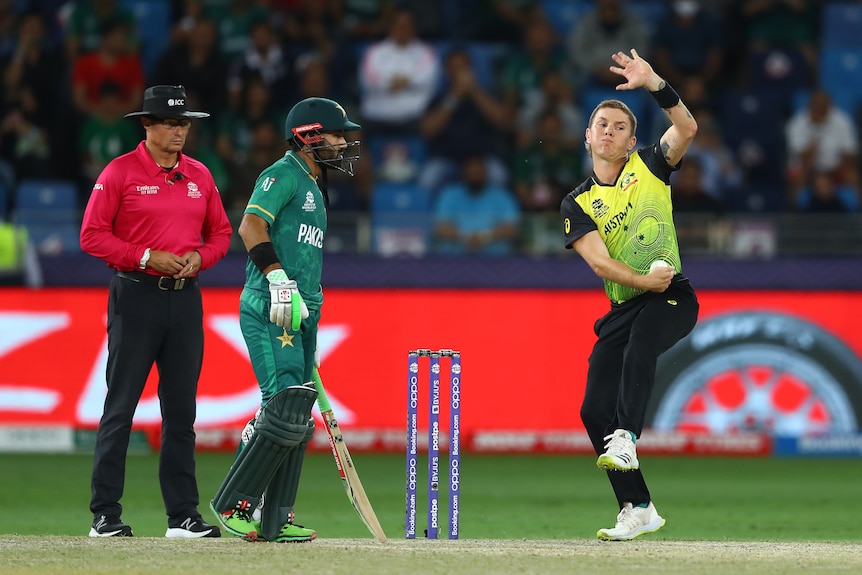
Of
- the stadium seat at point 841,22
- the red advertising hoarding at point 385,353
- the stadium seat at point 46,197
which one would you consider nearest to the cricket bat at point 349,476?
the red advertising hoarding at point 385,353

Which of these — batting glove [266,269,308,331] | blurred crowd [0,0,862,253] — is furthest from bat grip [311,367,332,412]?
blurred crowd [0,0,862,253]

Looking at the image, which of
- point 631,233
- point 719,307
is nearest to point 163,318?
point 631,233

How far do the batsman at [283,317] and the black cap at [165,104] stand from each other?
576 millimetres

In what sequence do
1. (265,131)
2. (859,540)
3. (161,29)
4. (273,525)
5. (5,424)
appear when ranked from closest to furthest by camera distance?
(273,525), (859,540), (5,424), (265,131), (161,29)

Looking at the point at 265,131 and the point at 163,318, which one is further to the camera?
the point at 265,131

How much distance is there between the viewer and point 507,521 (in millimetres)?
8703

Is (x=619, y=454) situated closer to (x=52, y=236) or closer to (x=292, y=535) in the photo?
(x=292, y=535)

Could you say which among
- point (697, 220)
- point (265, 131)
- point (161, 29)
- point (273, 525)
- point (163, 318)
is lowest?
point (273, 525)

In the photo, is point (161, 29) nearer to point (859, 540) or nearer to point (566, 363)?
point (566, 363)

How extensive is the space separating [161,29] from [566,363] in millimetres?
6347

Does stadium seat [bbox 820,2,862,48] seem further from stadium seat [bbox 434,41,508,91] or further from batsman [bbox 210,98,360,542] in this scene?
batsman [bbox 210,98,360,542]

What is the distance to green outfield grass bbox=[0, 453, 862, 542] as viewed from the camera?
8.30 meters

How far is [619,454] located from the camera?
6.77m

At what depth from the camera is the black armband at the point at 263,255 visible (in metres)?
6.75
